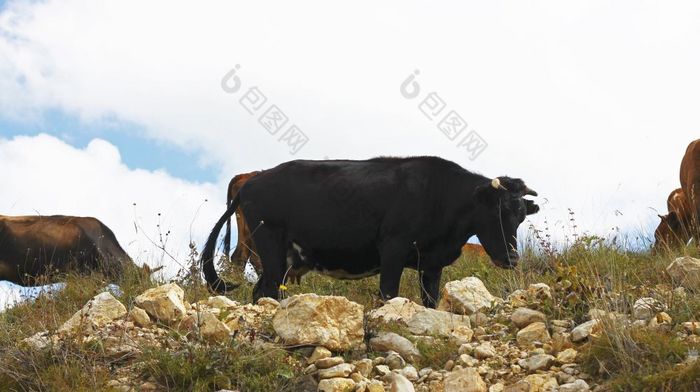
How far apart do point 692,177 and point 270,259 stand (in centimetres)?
852

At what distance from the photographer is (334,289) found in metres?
11.6

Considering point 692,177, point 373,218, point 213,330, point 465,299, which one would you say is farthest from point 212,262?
point 692,177

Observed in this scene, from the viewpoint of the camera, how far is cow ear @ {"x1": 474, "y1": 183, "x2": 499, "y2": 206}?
33.8 feet

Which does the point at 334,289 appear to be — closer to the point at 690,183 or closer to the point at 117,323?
the point at 117,323

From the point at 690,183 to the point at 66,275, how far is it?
10326mm

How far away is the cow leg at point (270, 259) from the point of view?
10.0 metres

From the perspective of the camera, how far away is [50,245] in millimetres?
16641

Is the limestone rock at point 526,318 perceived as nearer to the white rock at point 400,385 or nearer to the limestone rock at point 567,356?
the limestone rock at point 567,356

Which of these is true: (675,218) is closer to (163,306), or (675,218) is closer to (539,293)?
(539,293)

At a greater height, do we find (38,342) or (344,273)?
(38,342)

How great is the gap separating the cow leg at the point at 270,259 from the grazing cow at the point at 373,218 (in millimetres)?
11

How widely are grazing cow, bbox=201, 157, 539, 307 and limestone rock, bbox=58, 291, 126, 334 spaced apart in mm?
2076

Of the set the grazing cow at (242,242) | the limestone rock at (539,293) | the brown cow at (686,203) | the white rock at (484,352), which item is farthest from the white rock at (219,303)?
the brown cow at (686,203)

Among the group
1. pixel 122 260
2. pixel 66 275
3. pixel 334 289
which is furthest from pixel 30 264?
pixel 334 289
